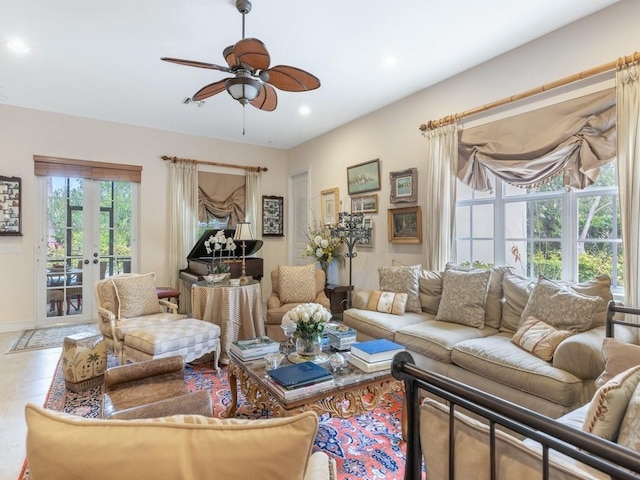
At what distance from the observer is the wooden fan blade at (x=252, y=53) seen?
83.5 inches

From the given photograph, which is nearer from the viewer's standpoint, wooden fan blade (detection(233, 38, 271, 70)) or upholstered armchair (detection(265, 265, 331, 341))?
wooden fan blade (detection(233, 38, 271, 70))

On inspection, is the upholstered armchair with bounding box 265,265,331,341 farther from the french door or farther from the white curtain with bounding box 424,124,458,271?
the french door

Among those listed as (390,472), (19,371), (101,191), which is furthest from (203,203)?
(390,472)

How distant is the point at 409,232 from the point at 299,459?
3662 mm

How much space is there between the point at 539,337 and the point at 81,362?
3.51 m

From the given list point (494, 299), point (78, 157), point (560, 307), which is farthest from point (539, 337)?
point (78, 157)

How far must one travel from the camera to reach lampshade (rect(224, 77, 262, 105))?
238cm

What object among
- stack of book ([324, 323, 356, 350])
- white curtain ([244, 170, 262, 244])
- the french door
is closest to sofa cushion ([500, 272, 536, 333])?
stack of book ([324, 323, 356, 350])

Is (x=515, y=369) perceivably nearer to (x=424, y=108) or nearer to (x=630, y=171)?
(x=630, y=171)

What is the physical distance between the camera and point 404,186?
13.7 feet

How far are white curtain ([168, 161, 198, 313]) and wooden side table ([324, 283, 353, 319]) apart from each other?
2224 mm

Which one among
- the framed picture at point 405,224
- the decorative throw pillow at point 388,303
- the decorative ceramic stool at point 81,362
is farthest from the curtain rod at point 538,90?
the decorative ceramic stool at point 81,362

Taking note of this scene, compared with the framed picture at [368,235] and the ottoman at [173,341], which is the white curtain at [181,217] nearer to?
the ottoman at [173,341]

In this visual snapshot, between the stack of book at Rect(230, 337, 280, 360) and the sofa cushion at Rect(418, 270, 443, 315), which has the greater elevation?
the sofa cushion at Rect(418, 270, 443, 315)
